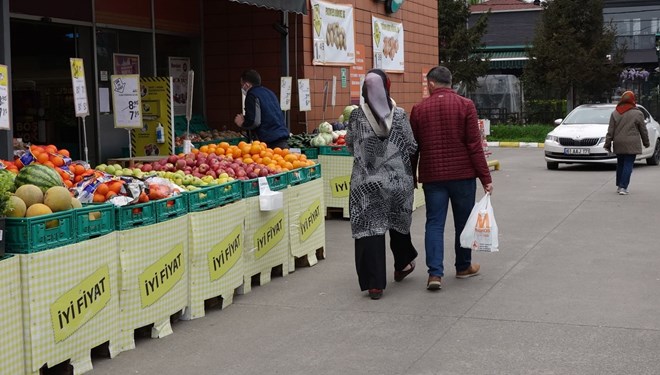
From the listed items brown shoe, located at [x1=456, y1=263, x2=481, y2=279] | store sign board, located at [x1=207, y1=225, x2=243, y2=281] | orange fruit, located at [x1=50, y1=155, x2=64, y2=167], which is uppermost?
orange fruit, located at [x1=50, y1=155, x2=64, y2=167]

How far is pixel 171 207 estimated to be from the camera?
23.5 ft

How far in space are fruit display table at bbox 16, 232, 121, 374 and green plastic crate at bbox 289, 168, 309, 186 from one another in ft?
11.0

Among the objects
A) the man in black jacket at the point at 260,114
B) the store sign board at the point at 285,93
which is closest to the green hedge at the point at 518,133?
the store sign board at the point at 285,93

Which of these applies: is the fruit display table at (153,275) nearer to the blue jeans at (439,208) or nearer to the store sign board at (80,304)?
the store sign board at (80,304)

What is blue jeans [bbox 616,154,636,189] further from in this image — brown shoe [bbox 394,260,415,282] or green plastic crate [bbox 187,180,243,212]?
green plastic crate [bbox 187,180,243,212]

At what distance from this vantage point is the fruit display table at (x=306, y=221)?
9.38 m

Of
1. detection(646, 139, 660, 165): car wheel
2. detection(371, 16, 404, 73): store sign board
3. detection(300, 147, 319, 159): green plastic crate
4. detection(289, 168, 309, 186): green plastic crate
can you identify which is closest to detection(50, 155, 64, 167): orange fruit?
detection(289, 168, 309, 186): green plastic crate

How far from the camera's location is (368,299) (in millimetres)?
8055

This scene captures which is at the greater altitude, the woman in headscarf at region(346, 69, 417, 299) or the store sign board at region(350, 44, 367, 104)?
the store sign board at region(350, 44, 367, 104)

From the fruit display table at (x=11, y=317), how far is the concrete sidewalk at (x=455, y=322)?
776 millimetres

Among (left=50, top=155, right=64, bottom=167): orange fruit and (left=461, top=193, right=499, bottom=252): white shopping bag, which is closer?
(left=50, top=155, right=64, bottom=167): orange fruit

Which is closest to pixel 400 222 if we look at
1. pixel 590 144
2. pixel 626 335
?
pixel 626 335

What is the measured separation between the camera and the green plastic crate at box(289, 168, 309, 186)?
9.54 metres

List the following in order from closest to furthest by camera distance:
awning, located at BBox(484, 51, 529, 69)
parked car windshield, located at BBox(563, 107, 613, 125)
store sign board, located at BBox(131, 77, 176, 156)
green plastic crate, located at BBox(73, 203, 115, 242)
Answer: green plastic crate, located at BBox(73, 203, 115, 242) → store sign board, located at BBox(131, 77, 176, 156) → parked car windshield, located at BBox(563, 107, 613, 125) → awning, located at BBox(484, 51, 529, 69)
